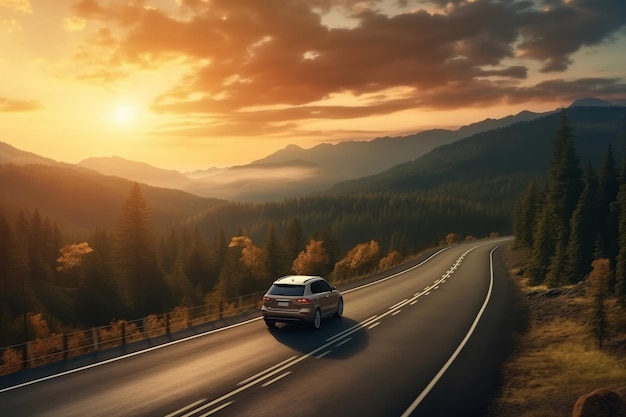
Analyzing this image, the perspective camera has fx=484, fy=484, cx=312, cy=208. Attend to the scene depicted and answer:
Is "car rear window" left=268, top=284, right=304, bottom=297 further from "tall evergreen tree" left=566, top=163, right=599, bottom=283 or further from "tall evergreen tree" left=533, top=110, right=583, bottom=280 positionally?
"tall evergreen tree" left=533, top=110, right=583, bottom=280

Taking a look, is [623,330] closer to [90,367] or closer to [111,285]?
[90,367]

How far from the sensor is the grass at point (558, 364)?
12719mm

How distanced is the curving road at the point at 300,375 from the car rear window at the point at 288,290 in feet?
5.52

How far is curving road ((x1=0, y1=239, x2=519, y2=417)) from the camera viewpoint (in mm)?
11617

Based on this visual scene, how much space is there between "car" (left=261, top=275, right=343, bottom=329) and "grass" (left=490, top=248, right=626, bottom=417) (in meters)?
7.70

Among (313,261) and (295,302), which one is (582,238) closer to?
(295,302)

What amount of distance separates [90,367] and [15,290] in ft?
214

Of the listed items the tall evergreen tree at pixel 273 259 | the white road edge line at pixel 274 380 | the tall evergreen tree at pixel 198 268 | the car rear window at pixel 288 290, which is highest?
the car rear window at pixel 288 290

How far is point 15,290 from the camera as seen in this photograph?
69.2 metres

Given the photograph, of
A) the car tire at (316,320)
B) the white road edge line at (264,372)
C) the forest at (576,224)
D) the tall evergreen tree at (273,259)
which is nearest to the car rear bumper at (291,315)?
the car tire at (316,320)

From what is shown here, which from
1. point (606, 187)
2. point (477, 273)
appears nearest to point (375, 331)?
point (477, 273)

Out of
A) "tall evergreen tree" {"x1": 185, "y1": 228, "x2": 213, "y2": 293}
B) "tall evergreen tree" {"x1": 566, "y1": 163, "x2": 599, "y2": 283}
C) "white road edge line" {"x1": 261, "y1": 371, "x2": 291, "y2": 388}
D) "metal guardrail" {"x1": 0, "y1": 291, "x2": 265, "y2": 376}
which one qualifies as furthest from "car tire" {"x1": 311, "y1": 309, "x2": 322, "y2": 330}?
"tall evergreen tree" {"x1": 185, "y1": 228, "x2": 213, "y2": 293}

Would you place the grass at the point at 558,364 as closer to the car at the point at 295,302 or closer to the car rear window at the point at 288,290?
the car at the point at 295,302

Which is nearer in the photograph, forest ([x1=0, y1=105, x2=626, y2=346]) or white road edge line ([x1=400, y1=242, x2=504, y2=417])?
white road edge line ([x1=400, y1=242, x2=504, y2=417])
